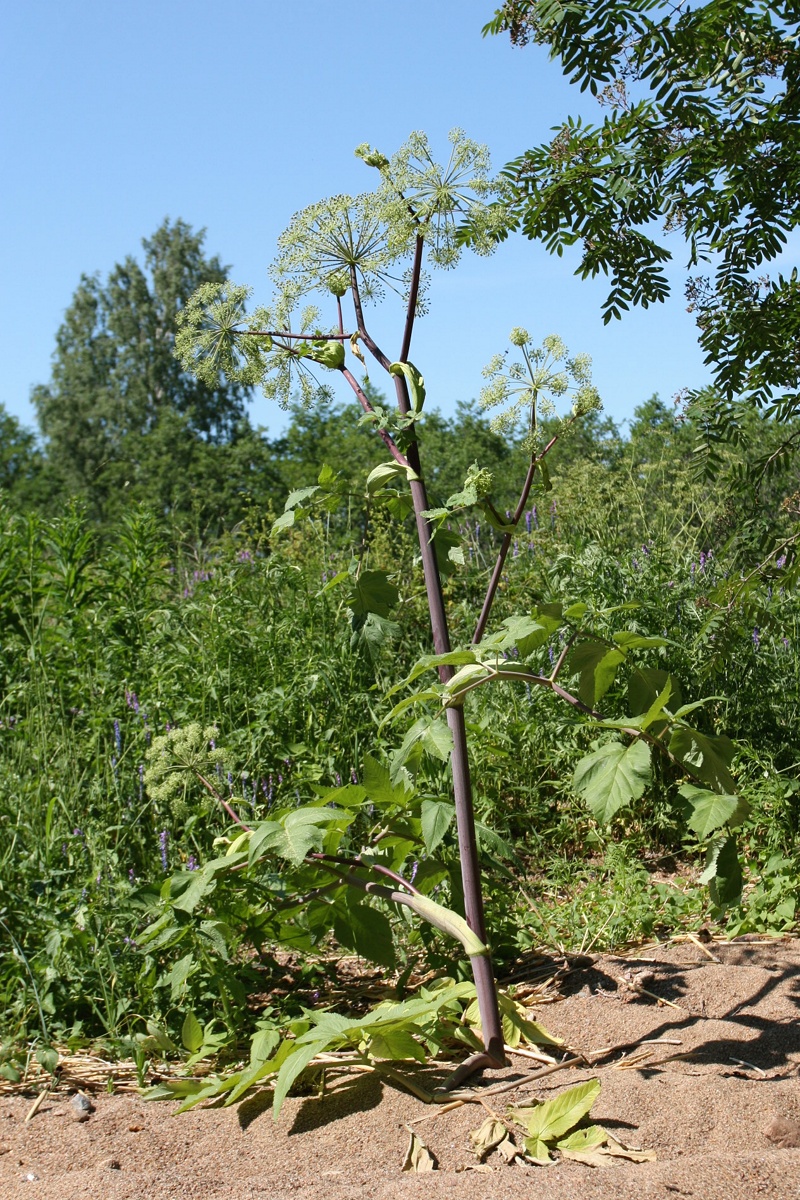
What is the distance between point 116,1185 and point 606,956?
1.44 meters

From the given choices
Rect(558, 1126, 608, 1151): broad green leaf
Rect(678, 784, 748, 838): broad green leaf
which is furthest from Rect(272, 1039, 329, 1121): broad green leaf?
Rect(678, 784, 748, 838): broad green leaf

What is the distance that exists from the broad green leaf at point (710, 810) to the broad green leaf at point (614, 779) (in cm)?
11

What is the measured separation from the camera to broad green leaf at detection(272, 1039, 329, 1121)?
5.89 ft

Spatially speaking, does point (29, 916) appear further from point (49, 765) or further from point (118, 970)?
point (49, 765)

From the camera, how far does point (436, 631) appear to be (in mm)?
2148

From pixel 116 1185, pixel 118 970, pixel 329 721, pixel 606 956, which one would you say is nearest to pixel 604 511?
pixel 329 721

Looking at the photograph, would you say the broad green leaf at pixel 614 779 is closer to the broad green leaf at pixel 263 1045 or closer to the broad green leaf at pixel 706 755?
the broad green leaf at pixel 706 755

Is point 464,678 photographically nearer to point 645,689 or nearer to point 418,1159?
point 645,689

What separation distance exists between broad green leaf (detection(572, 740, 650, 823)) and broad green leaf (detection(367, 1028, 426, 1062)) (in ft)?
2.14

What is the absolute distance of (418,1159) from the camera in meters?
1.73

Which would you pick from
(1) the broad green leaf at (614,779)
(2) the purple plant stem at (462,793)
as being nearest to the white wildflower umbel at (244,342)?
(2) the purple plant stem at (462,793)

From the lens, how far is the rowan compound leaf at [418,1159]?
5.61 feet

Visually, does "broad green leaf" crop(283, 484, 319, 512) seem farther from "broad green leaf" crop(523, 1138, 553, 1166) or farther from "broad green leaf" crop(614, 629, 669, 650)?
"broad green leaf" crop(523, 1138, 553, 1166)

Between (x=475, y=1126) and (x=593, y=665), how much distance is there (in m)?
0.86
